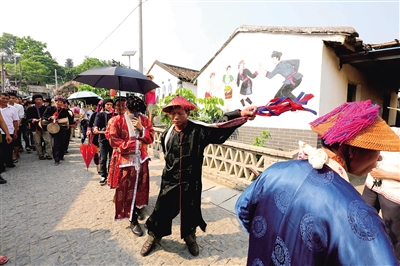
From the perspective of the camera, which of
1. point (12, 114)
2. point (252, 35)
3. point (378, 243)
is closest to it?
point (378, 243)

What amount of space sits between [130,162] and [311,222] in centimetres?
265

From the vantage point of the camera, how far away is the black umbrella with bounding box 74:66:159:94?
11.5ft

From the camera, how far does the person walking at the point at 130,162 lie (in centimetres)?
315

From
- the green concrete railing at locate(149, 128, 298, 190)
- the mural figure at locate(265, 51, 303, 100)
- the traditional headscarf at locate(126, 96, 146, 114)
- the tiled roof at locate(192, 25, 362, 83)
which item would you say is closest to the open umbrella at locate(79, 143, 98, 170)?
the traditional headscarf at locate(126, 96, 146, 114)

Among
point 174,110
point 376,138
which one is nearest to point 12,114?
point 174,110

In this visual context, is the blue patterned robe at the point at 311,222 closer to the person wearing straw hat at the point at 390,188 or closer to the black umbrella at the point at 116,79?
the person wearing straw hat at the point at 390,188

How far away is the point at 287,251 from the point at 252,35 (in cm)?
698

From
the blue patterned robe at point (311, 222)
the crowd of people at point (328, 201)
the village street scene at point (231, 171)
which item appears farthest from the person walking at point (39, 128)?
the blue patterned robe at point (311, 222)

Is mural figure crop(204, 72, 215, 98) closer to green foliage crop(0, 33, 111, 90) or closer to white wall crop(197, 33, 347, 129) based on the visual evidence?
white wall crop(197, 33, 347, 129)

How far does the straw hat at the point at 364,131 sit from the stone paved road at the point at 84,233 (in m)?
2.24

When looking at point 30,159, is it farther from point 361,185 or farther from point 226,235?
point 361,185

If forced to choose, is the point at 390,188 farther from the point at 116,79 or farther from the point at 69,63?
the point at 69,63

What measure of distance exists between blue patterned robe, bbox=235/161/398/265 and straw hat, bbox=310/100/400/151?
17cm

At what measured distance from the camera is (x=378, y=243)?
83 cm
